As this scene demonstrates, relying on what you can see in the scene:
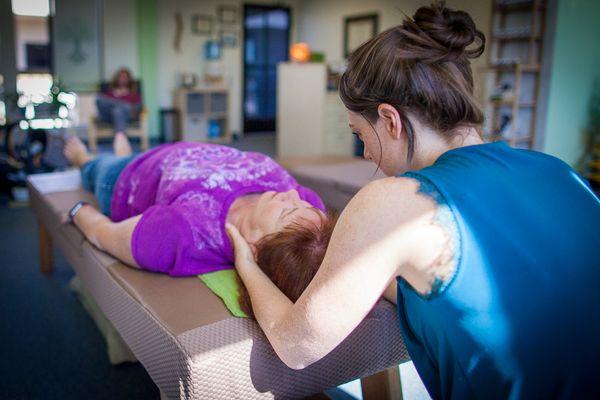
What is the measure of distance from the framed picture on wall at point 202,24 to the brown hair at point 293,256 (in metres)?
7.76

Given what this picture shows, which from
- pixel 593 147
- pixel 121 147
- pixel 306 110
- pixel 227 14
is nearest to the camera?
pixel 121 147

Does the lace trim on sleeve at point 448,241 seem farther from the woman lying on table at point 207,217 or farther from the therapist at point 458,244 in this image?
the woman lying on table at point 207,217

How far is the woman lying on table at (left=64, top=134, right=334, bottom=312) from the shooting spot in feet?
4.57

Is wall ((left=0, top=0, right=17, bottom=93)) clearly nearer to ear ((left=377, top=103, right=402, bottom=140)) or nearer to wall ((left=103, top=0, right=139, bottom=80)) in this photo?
wall ((left=103, top=0, right=139, bottom=80))

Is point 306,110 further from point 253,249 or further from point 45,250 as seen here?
point 253,249

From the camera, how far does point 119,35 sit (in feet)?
26.2

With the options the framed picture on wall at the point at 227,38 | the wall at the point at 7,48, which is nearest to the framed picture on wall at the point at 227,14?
the framed picture on wall at the point at 227,38

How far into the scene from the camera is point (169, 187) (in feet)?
6.36

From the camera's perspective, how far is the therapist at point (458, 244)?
32.1 inches

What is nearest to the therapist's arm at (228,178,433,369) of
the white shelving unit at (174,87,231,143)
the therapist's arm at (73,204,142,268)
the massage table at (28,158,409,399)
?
the massage table at (28,158,409,399)

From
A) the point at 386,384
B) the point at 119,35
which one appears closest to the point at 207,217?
the point at 386,384

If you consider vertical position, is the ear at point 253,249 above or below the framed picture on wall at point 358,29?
below

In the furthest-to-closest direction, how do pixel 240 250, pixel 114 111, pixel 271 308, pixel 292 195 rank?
pixel 114 111 → pixel 292 195 → pixel 240 250 → pixel 271 308

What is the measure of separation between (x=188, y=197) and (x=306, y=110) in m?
4.84
